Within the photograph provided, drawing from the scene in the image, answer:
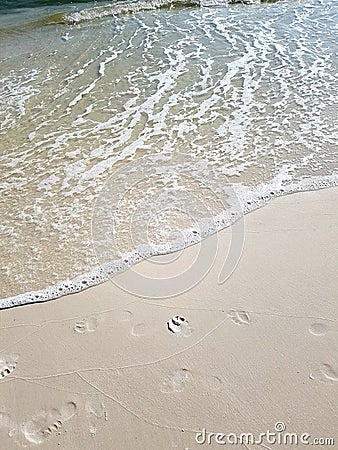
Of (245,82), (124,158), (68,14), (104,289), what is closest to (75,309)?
(104,289)

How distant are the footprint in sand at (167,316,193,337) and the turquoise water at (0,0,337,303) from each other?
0.78 metres

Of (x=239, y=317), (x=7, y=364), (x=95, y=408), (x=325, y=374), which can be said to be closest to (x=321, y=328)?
(x=325, y=374)

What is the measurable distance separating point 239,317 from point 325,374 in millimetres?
670

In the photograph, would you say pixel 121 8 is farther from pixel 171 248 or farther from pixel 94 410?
pixel 94 410

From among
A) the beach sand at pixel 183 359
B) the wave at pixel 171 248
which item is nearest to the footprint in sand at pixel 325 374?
the beach sand at pixel 183 359

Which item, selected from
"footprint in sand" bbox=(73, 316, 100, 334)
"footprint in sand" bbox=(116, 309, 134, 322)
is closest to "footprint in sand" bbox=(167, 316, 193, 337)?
"footprint in sand" bbox=(116, 309, 134, 322)

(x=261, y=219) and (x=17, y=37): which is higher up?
(x=17, y=37)

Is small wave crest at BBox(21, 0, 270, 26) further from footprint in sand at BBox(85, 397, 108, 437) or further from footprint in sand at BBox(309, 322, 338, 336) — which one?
footprint in sand at BBox(85, 397, 108, 437)

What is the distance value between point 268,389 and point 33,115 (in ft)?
16.7

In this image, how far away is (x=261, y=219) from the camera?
3863 mm

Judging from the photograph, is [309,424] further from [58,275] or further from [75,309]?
[58,275]

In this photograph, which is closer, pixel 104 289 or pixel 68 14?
pixel 104 289

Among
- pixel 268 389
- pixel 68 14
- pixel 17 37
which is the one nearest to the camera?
pixel 268 389

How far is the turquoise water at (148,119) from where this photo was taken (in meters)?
3.98
